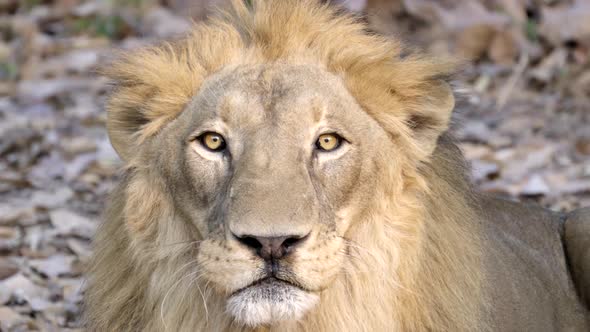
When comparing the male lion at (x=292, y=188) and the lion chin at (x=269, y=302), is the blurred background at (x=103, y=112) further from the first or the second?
the lion chin at (x=269, y=302)

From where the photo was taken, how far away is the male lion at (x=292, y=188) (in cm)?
258

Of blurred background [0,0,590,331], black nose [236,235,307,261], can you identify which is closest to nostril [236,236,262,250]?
black nose [236,235,307,261]

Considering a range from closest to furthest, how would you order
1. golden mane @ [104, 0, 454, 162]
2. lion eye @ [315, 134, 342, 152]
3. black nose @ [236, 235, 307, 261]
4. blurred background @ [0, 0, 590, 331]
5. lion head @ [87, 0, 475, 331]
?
black nose @ [236, 235, 307, 261] → lion head @ [87, 0, 475, 331] → lion eye @ [315, 134, 342, 152] → golden mane @ [104, 0, 454, 162] → blurred background @ [0, 0, 590, 331]

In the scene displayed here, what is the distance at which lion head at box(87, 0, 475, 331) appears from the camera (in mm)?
2557

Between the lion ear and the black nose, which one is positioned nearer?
the black nose

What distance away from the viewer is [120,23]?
8055mm

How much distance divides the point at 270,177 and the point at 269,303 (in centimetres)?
31

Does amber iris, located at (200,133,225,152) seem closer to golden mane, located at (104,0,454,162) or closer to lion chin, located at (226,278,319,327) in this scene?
golden mane, located at (104,0,454,162)

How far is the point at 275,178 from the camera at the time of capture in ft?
8.47

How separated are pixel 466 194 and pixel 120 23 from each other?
5451 mm

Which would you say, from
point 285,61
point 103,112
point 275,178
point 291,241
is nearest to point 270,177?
point 275,178

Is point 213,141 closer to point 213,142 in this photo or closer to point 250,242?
point 213,142

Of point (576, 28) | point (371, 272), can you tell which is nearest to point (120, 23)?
point (576, 28)

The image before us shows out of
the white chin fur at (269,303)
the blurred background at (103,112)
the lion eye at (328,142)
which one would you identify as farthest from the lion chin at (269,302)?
the blurred background at (103,112)
